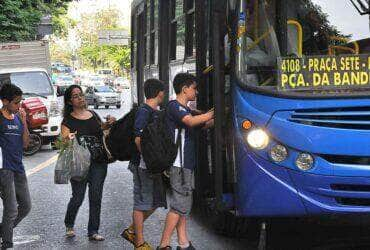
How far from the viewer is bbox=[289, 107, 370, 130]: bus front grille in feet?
Result: 16.1

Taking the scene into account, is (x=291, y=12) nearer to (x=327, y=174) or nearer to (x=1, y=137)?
(x=327, y=174)

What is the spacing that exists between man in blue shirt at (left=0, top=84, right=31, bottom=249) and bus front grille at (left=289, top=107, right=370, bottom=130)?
8.44 feet

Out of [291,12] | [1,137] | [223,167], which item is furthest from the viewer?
[1,137]

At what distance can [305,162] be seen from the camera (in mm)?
4953

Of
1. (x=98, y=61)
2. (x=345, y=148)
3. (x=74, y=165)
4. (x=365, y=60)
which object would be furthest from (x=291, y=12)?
(x=98, y=61)

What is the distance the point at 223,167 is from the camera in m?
5.69

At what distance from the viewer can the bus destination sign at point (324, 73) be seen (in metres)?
4.95

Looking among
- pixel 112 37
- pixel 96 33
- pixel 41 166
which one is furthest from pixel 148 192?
pixel 96 33

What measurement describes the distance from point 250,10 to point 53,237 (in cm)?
332

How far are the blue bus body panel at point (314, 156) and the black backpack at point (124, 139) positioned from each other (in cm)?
139

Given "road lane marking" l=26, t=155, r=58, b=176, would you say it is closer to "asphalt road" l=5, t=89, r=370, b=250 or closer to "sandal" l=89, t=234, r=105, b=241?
"asphalt road" l=5, t=89, r=370, b=250

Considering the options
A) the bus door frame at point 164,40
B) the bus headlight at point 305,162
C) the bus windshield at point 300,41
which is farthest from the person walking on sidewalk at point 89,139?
the bus headlight at point 305,162

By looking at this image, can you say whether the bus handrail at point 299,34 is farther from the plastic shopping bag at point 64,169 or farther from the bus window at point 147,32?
the bus window at point 147,32

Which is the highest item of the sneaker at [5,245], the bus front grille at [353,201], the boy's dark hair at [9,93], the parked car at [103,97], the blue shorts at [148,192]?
the boy's dark hair at [9,93]
